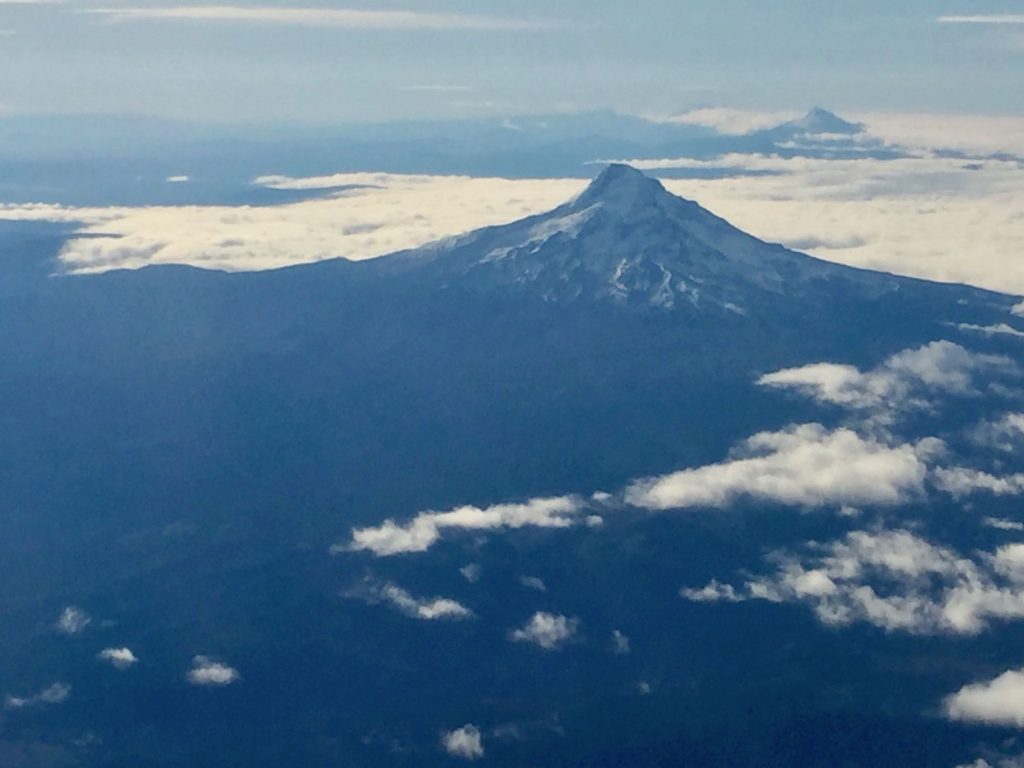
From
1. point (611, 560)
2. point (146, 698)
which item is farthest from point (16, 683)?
point (611, 560)

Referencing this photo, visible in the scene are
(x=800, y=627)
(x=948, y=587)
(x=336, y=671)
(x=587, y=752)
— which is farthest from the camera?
(x=948, y=587)

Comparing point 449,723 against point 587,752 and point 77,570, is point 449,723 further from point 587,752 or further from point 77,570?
point 77,570

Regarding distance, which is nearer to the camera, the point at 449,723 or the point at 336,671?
the point at 449,723

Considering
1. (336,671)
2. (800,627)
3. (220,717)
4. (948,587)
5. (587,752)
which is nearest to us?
(587,752)

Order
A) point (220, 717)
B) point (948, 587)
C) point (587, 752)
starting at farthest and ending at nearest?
point (948, 587)
point (220, 717)
point (587, 752)

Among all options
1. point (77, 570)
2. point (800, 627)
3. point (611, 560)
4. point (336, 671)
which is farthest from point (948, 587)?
point (77, 570)

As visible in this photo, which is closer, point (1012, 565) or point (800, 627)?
point (800, 627)

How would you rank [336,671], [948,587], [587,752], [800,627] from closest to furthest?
[587,752]
[336,671]
[800,627]
[948,587]

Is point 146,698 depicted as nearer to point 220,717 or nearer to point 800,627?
point 220,717
